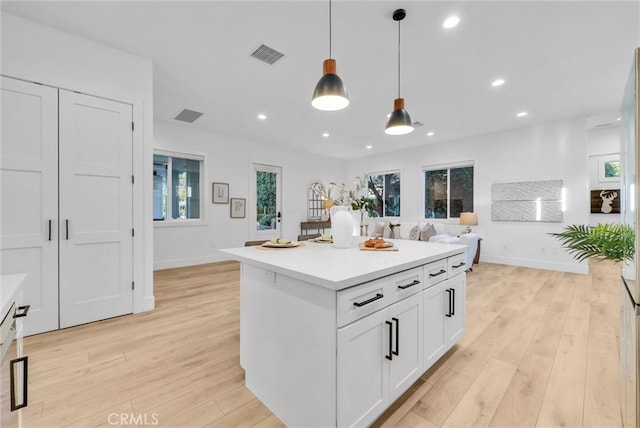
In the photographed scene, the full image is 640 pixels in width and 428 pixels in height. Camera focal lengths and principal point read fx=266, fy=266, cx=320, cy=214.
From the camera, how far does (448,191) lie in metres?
6.62

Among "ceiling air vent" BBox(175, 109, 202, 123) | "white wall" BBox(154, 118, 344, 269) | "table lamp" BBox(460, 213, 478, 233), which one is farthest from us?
"table lamp" BBox(460, 213, 478, 233)

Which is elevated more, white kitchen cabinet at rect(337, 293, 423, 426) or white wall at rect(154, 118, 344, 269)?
white wall at rect(154, 118, 344, 269)

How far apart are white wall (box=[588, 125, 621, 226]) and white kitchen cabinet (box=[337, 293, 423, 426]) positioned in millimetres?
7221

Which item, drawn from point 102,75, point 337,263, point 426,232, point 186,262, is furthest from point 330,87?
point 186,262

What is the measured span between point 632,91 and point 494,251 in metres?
5.51

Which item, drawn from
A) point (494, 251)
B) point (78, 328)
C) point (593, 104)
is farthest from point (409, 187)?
point (78, 328)

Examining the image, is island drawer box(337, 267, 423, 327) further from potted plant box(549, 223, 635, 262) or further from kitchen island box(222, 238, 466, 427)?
potted plant box(549, 223, 635, 262)

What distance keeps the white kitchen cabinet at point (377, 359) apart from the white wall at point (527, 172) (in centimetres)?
448

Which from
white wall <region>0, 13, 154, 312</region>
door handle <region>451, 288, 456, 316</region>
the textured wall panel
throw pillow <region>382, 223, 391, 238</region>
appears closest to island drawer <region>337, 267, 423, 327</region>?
door handle <region>451, 288, 456, 316</region>

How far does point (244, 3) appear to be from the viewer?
2207 mm

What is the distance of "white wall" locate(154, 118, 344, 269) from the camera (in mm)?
5238

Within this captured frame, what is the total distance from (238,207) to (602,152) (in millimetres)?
8533

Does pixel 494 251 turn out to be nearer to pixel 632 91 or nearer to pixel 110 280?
pixel 632 91

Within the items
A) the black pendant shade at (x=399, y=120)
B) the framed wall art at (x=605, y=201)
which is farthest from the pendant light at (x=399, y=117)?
the framed wall art at (x=605, y=201)
